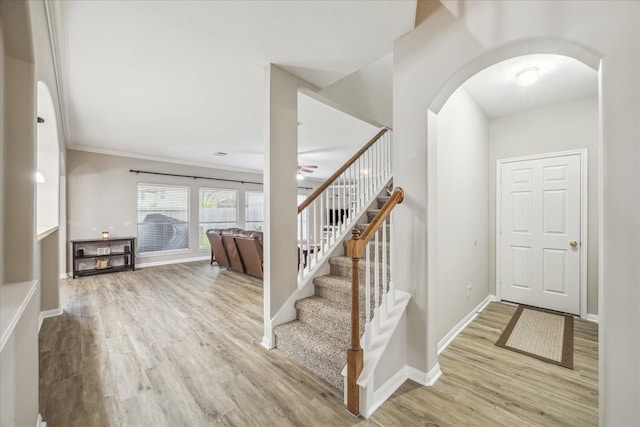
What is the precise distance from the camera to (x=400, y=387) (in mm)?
1844

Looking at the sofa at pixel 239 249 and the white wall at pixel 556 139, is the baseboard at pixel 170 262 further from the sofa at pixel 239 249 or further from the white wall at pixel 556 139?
the white wall at pixel 556 139

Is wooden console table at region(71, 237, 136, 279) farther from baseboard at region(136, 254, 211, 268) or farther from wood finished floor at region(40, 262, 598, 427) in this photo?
wood finished floor at region(40, 262, 598, 427)

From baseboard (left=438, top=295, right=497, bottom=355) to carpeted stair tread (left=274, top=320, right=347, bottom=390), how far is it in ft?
3.34

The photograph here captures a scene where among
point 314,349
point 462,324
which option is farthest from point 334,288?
point 462,324

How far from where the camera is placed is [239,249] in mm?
4863

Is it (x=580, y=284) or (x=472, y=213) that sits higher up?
(x=472, y=213)

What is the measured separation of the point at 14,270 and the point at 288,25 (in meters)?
2.12

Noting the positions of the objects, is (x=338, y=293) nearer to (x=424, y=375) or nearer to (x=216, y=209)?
(x=424, y=375)

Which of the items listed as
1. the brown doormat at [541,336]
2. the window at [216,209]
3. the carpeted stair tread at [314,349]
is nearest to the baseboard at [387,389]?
the carpeted stair tread at [314,349]

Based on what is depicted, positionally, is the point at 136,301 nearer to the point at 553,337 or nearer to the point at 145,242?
the point at 145,242

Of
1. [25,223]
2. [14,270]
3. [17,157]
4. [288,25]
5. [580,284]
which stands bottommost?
[580,284]

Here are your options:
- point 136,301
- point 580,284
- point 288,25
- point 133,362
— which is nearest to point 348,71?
point 288,25

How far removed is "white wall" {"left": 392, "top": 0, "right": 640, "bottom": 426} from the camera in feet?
3.95

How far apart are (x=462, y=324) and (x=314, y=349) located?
1728 millimetres
